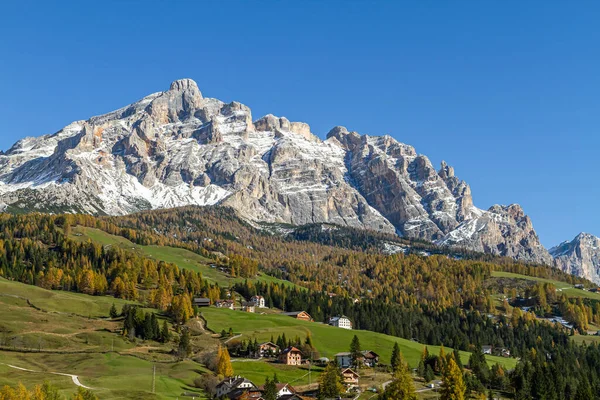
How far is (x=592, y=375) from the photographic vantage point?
161m

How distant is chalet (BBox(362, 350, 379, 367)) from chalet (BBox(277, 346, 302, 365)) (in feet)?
53.1

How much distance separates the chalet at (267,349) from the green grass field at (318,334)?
32.8ft

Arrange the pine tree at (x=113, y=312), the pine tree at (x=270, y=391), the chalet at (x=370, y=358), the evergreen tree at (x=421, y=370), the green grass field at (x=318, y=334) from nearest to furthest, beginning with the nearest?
1. the pine tree at (x=270, y=391)
2. the evergreen tree at (x=421, y=370)
3. the chalet at (x=370, y=358)
4. the green grass field at (x=318, y=334)
5. the pine tree at (x=113, y=312)

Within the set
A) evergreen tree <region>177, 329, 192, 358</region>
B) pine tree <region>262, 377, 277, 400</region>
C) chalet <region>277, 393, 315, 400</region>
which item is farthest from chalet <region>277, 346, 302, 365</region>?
pine tree <region>262, 377, 277, 400</region>

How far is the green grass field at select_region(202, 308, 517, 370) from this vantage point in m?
168

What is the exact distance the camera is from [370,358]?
15662 cm

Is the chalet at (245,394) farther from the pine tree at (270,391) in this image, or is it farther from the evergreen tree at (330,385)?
the evergreen tree at (330,385)

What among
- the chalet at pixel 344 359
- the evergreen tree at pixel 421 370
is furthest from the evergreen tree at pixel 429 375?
the chalet at pixel 344 359

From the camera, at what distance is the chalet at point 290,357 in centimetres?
14812

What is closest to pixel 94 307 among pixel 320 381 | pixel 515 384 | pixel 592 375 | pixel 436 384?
pixel 320 381

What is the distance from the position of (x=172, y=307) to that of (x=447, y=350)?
75029 mm

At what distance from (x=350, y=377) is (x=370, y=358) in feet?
79.7

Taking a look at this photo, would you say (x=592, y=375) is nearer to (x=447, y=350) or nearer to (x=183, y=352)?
(x=447, y=350)

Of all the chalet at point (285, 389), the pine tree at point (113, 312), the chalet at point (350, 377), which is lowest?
the chalet at point (285, 389)
